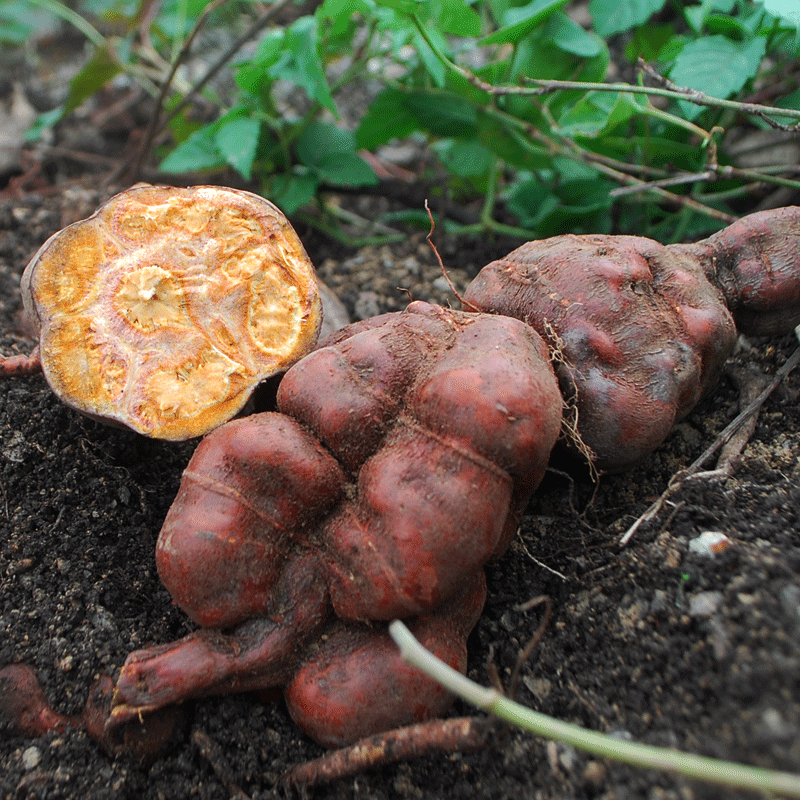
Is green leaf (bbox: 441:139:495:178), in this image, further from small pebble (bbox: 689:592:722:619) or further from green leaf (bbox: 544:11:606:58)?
small pebble (bbox: 689:592:722:619)

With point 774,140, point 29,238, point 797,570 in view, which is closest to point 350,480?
point 797,570

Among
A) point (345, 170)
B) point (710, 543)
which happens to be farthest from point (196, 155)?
point (710, 543)

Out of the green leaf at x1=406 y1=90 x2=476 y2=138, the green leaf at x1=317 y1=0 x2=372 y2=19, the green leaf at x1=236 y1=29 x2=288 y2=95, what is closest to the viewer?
the green leaf at x1=317 y1=0 x2=372 y2=19

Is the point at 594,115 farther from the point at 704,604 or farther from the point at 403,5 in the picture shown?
the point at 704,604

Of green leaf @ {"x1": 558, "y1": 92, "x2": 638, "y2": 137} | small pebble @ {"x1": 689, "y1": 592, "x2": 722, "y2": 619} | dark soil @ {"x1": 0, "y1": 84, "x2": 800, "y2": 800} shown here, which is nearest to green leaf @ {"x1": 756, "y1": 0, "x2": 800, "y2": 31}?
green leaf @ {"x1": 558, "y1": 92, "x2": 638, "y2": 137}

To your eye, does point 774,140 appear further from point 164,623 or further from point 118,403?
point 164,623

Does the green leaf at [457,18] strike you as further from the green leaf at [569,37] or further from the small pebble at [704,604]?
the small pebble at [704,604]
